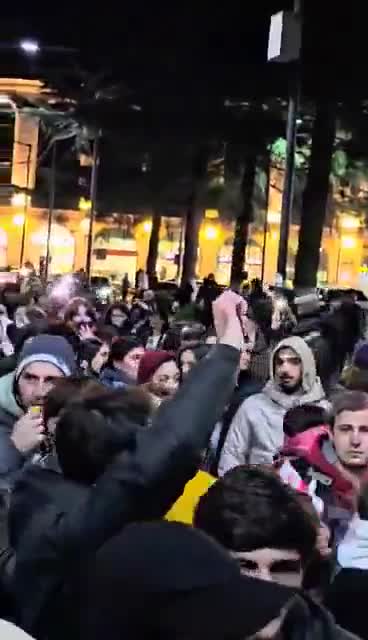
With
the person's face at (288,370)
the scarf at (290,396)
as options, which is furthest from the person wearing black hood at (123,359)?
the scarf at (290,396)

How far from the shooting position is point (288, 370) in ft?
24.6

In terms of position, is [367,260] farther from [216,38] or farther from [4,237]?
[216,38]

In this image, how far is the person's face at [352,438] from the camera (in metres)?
5.04

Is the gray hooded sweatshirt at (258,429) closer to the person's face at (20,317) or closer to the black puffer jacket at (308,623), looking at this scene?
the black puffer jacket at (308,623)

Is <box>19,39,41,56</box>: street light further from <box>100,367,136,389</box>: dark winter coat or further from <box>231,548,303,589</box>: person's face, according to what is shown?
<box>231,548,303,589</box>: person's face

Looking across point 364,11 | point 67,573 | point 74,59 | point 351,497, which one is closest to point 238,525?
point 67,573

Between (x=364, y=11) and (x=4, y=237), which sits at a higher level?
(x=364, y=11)

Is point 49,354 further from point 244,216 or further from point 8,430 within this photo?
point 244,216

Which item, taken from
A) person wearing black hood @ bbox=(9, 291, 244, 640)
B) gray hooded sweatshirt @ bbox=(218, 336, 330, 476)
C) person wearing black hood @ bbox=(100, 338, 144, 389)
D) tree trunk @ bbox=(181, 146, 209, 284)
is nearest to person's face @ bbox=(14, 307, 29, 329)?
person wearing black hood @ bbox=(100, 338, 144, 389)

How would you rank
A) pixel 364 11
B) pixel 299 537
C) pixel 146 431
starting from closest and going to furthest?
pixel 299 537 → pixel 146 431 → pixel 364 11

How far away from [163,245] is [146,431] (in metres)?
67.6

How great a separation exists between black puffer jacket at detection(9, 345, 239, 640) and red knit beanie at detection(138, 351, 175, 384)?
4.53 m

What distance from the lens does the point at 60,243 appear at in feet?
226

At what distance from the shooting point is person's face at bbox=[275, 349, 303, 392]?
7.45m
